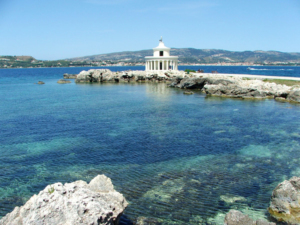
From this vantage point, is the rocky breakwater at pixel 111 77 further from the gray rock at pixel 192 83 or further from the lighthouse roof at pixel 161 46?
the gray rock at pixel 192 83

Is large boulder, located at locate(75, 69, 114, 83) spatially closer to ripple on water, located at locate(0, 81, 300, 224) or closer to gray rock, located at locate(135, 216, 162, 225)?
ripple on water, located at locate(0, 81, 300, 224)

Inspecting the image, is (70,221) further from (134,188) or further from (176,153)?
(176,153)

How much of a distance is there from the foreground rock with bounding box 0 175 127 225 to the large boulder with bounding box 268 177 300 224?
763cm

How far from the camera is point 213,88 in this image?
49406 mm

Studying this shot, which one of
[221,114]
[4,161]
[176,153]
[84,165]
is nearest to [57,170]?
[84,165]

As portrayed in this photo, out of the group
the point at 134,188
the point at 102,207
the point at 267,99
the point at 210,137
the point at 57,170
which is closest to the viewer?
the point at 102,207

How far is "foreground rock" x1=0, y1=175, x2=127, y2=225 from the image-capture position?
771 centimetres

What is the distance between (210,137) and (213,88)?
2825 centimetres

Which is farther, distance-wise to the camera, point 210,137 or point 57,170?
point 210,137

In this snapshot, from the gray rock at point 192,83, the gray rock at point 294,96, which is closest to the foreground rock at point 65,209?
the gray rock at point 294,96

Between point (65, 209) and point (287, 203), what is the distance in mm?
9764

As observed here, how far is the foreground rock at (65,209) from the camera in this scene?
25.3ft

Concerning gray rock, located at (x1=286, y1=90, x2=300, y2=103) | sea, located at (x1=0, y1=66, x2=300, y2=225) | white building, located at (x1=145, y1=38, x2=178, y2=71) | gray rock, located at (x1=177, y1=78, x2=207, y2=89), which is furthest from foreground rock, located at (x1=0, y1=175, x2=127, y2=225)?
white building, located at (x1=145, y1=38, x2=178, y2=71)

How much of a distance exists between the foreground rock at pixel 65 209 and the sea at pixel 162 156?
3.21m
